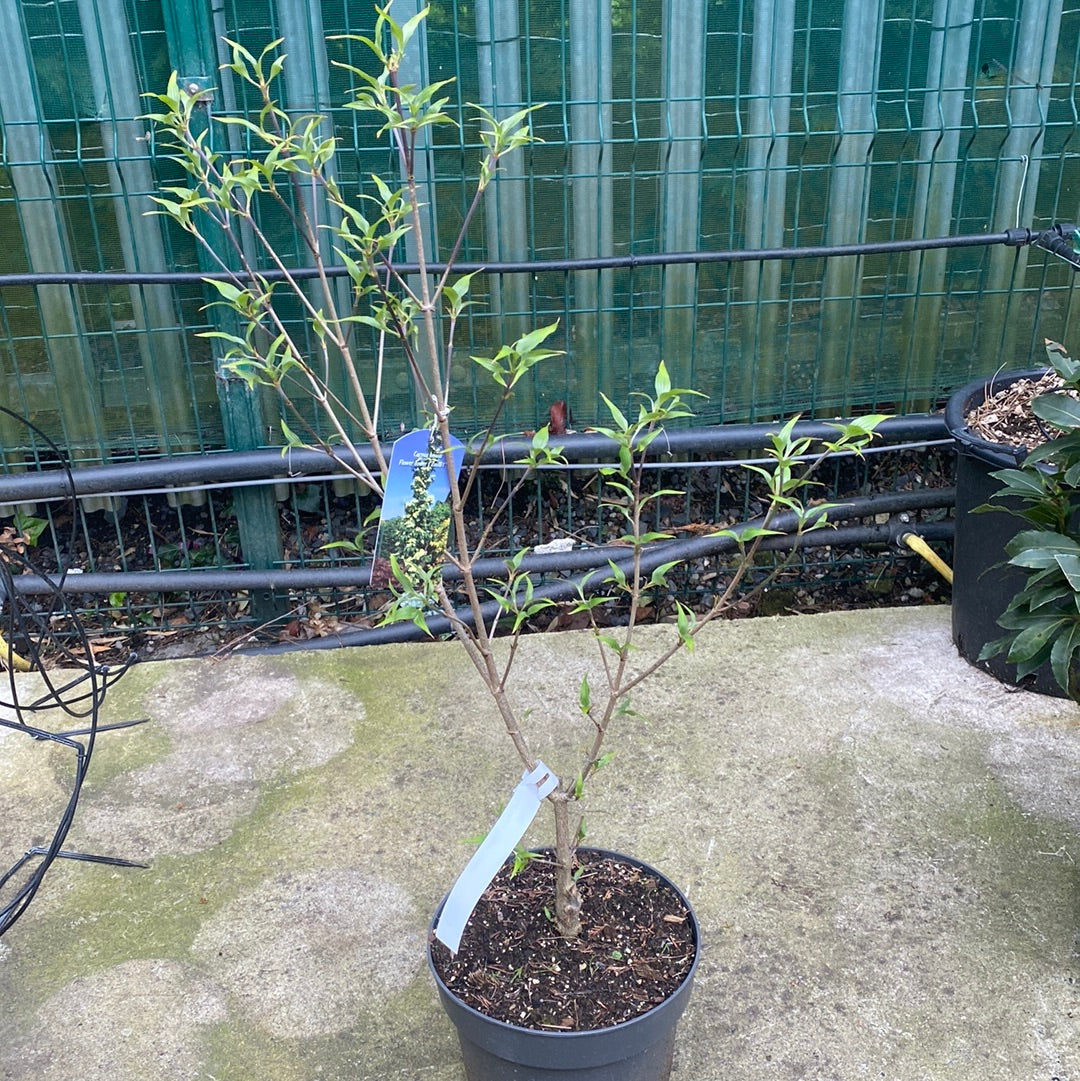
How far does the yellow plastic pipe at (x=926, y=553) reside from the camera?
3.78m

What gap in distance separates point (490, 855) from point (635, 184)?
2.63 meters

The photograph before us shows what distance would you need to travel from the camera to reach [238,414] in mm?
3623

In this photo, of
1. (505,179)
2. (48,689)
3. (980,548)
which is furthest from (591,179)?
(48,689)

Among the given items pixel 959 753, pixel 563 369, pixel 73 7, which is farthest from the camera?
pixel 563 369

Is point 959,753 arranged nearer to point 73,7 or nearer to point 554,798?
point 554,798

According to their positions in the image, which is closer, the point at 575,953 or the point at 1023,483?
the point at 575,953

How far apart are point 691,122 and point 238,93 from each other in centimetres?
150

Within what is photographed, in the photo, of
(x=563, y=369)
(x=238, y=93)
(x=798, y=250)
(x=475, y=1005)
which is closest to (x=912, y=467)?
(x=798, y=250)

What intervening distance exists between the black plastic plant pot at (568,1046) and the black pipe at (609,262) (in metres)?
2.25

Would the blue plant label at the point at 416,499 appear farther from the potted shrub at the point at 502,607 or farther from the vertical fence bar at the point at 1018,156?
the vertical fence bar at the point at 1018,156

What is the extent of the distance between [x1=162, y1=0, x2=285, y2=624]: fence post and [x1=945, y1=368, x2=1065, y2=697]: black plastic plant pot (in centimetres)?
225

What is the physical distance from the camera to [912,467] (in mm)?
4246

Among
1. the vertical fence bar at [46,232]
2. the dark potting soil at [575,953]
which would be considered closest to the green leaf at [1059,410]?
the dark potting soil at [575,953]

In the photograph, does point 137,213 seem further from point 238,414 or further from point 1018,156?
point 1018,156
